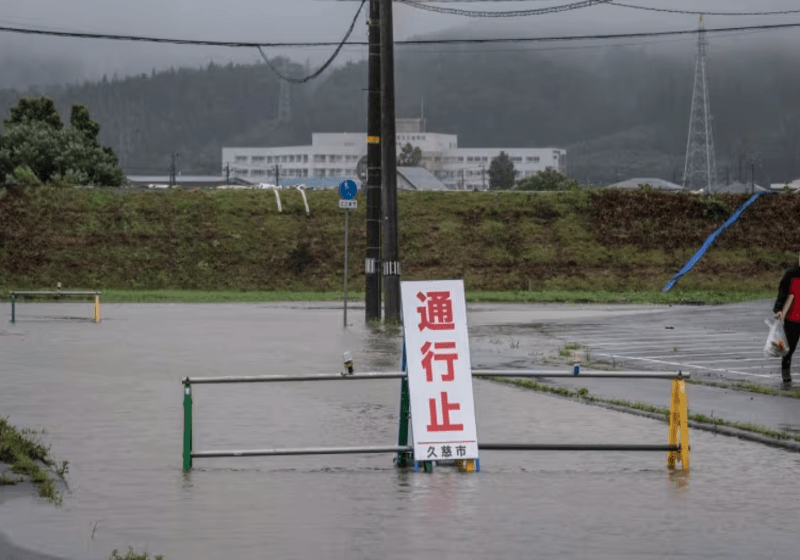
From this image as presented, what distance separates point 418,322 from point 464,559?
12.7 feet

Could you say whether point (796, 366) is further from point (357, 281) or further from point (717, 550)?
point (357, 281)

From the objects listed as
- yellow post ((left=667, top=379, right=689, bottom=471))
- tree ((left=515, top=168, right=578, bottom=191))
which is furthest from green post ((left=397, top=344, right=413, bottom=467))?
tree ((left=515, top=168, right=578, bottom=191))

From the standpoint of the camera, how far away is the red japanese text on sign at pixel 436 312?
13.2 metres

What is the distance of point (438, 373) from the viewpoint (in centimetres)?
1320

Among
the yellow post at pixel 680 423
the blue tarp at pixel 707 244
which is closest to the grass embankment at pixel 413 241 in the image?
the blue tarp at pixel 707 244

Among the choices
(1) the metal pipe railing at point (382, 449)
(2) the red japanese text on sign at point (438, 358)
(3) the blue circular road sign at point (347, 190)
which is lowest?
(1) the metal pipe railing at point (382, 449)

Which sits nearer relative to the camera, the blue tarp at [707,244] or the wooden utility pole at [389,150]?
the wooden utility pole at [389,150]

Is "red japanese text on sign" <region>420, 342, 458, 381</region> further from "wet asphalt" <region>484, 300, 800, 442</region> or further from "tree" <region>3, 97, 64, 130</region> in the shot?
"tree" <region>3, 97, 64, 130</region>

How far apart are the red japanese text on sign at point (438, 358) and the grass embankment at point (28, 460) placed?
2.96 metres

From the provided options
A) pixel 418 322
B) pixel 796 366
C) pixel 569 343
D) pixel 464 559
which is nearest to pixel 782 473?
pixel 418 322

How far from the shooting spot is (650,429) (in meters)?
16.6

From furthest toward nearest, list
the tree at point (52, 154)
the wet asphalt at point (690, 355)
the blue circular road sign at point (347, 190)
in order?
the tree at point (52, 154) < the blue circular road sign at point (347, 190) < the wet asphalt at point (690, 355)

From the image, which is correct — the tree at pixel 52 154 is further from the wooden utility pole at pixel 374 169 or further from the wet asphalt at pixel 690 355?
the wet asphalt at pixel 690 355

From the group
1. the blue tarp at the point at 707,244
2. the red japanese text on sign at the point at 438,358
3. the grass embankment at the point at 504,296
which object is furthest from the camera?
the blue tarp at the point at 707,244
